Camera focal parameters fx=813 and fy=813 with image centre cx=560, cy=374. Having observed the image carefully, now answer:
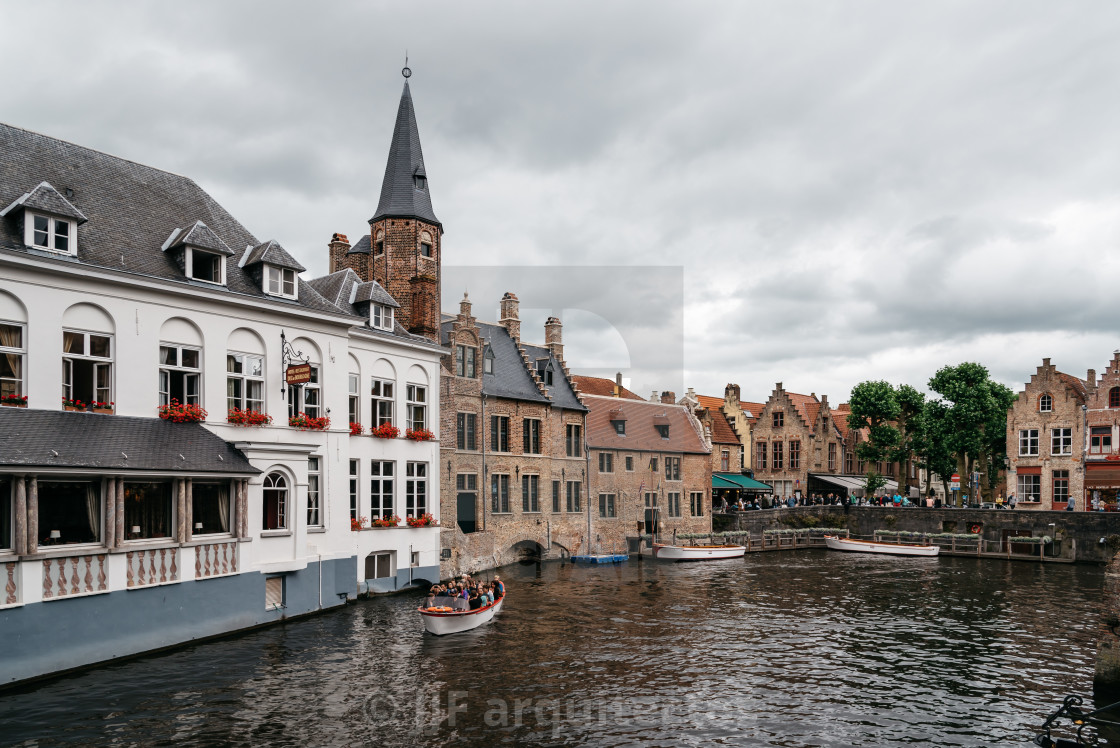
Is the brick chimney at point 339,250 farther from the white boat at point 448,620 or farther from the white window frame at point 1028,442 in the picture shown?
the white window frame at point 1028,442

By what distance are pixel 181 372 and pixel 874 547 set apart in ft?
149

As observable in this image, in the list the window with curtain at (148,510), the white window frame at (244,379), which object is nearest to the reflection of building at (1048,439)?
the white window frame at (244,379)

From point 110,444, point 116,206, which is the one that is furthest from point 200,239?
point 110,444

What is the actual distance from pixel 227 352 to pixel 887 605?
26.6 meters

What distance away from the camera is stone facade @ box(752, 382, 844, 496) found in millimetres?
71000

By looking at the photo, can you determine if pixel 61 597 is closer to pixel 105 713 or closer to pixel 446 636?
pixel 105 713

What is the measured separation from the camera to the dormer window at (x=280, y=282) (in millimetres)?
26859

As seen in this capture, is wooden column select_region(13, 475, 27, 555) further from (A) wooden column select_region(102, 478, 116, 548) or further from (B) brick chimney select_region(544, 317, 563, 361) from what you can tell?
(B) brick chimney select_region(544, 317, 563, 361)

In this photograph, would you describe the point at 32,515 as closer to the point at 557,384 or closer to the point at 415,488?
the point at 415,488

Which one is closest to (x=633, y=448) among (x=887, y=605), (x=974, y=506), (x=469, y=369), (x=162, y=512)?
(x=469, y=369)

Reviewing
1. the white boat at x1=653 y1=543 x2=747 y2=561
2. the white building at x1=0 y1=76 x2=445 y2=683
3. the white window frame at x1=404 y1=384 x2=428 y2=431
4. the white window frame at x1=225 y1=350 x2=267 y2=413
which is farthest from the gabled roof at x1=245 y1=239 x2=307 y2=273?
the white boat at x1=653 y1=543 x2=747 y2=561

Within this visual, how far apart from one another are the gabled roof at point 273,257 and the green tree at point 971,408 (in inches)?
2010

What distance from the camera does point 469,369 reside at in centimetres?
4072

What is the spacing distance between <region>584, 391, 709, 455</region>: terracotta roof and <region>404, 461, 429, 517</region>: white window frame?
53.4 feet
